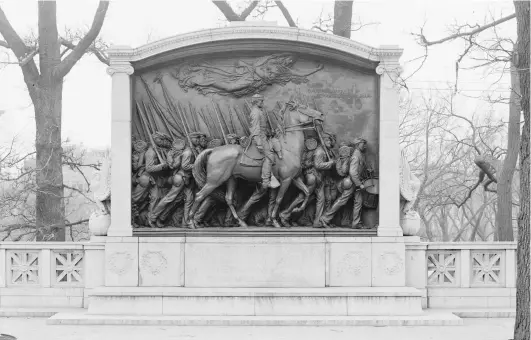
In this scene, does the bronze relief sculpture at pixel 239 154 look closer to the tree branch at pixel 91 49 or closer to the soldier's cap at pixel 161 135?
the soldier's cap at pixel 161 135

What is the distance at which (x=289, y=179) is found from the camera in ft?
50.0

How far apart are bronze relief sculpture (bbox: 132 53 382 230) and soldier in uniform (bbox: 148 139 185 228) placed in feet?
0.06

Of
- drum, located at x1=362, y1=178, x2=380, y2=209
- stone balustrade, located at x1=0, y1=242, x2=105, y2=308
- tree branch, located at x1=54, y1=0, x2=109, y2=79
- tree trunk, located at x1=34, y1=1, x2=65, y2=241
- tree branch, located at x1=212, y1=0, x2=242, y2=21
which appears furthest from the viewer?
tree branch, located at x1=212, y1=0, x2=242, y2=21

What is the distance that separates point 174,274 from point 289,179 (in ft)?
8.65

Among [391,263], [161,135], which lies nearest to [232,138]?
[161,135]

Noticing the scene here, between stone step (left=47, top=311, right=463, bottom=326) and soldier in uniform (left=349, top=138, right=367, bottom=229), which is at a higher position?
soldier in uniform (left=349, top=138, right=367, bottom=229)

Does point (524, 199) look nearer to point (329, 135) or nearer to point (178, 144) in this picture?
point (329, 135)

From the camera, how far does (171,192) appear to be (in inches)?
607

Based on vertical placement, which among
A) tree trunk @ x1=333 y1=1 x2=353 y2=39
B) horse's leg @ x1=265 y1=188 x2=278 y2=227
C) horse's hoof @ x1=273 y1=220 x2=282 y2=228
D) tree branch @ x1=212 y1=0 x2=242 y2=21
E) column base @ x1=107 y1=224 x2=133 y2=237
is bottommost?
column base @ x1=107 y1=224 x2=133 y2=237

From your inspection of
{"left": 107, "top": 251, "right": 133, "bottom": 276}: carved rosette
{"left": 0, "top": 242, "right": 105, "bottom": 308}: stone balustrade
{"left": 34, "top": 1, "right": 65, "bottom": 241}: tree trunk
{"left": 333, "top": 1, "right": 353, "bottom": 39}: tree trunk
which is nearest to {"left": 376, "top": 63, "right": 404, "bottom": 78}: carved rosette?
{"left": 107, "top": 251, "right": 133, "bottom": 276}: carved rosette

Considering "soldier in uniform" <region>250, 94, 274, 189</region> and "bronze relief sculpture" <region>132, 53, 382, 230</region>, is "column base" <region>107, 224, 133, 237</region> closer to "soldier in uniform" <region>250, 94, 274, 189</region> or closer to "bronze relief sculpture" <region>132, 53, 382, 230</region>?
"bronze relief sculpture" <region>132, 53, 382, 230</region>

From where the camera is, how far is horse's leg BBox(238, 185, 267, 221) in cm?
1545

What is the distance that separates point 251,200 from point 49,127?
938cm

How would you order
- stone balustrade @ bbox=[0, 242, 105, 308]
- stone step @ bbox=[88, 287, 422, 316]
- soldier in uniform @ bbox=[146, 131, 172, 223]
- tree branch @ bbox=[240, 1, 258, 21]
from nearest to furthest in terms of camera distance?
stone step @ bbox=[88, 287, 422, 316] → soldier in uniform @ bbox=[146, 131, 172, 223] → stone balustrade @ bbox=[0, 242, 105, 308] → tree branch @ bbox=[240, 1, 258, 21]
